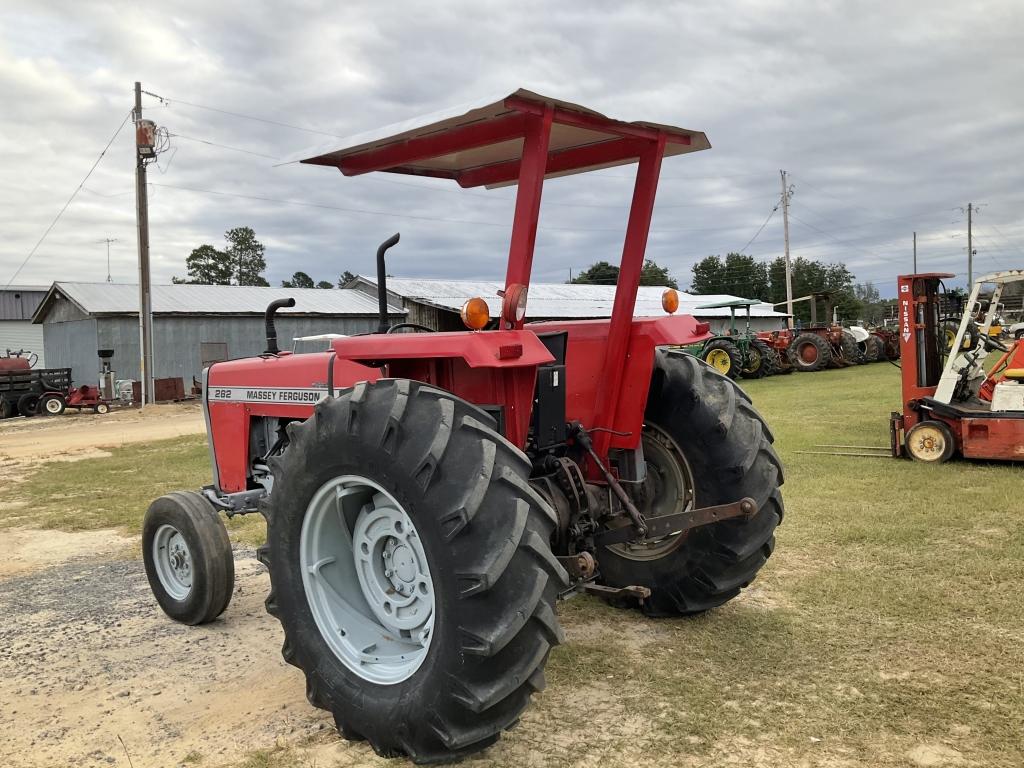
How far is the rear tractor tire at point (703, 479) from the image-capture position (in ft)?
12.6

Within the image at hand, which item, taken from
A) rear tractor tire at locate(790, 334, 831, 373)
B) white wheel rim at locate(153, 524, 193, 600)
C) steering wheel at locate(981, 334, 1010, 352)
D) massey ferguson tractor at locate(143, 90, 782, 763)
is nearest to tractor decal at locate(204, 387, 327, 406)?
massey ferguson tractor at locate(143, 90, 782, 763)

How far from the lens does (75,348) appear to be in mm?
23453

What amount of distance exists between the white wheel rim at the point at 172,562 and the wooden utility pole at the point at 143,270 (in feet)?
54.4

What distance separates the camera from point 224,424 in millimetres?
4898

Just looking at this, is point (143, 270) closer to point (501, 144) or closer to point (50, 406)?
point (50, 406)

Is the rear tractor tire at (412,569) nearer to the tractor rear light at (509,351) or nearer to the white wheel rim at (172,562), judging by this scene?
the tractor rear light at (509,351)

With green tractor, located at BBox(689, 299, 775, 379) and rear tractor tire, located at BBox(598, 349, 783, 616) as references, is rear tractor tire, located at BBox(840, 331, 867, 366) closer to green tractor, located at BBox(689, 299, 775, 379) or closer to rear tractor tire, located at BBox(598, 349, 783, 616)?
green tractor, located at BBox(689, 299, 775, 379)

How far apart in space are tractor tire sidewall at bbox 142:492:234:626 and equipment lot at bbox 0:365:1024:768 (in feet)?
0.41

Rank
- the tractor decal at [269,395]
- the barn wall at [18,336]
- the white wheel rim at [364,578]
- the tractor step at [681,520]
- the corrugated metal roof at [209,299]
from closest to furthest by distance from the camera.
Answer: the white wheel rim at [364,578], the tractor step at [681,520], the tractor decal at [269,395], the corrugated metal roof at [209,299], the barn wall at [18,336]

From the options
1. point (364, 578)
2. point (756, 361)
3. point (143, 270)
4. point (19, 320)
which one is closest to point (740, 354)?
point (756, 361)

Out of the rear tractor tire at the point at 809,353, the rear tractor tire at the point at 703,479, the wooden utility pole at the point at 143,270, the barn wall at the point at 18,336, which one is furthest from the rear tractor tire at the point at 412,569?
the barn wall at the point at 18,336

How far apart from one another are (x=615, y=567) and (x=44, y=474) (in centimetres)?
841

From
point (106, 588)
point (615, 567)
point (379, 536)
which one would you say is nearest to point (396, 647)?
point (379, 536)

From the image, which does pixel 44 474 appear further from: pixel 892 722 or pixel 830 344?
pixel 830 344
